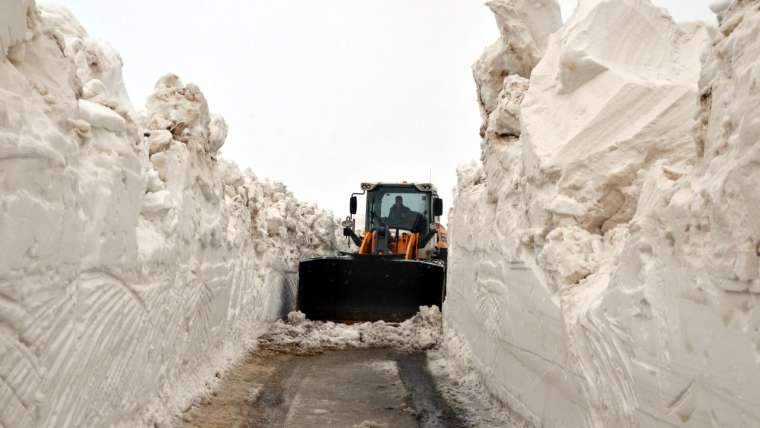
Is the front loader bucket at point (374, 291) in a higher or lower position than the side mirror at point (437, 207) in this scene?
lower

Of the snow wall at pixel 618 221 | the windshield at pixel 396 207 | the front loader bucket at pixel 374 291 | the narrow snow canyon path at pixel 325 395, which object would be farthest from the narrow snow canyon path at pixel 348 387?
the windshield at pixel 396 207

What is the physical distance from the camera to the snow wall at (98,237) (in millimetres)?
2311

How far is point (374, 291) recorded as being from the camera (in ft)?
34.6

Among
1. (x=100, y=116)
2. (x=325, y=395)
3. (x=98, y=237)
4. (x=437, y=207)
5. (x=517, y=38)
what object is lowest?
(x=325, y=395)

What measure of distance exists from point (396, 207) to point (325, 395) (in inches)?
313

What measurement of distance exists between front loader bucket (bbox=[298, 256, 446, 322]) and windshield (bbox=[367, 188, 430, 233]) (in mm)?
2863

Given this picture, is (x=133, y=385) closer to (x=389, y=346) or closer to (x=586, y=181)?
(x=586, y=181)

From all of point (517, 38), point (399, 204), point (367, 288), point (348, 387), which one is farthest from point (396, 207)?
point (348, 387)

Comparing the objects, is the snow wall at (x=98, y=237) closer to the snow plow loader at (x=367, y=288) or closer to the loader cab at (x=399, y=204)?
the snow plow loader at (x=367, y=288)

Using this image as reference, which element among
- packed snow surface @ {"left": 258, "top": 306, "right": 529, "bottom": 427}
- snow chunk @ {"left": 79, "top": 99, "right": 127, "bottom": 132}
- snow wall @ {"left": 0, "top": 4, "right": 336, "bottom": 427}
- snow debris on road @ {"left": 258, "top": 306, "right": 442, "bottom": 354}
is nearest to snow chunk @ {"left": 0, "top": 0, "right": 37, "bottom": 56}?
snow wall @ {"left": 0, "top": 4, "right": 336, "bottom": 427}

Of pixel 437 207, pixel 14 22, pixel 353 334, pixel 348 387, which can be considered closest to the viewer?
pixel 14 22

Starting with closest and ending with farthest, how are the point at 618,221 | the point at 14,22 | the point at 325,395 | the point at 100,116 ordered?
the point at 14,22
the point at 100,116
the point at 618,221
the point at 325,395

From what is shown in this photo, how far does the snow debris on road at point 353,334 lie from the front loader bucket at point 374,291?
289 mm

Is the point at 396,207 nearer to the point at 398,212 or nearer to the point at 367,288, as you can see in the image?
the point at 398,212
